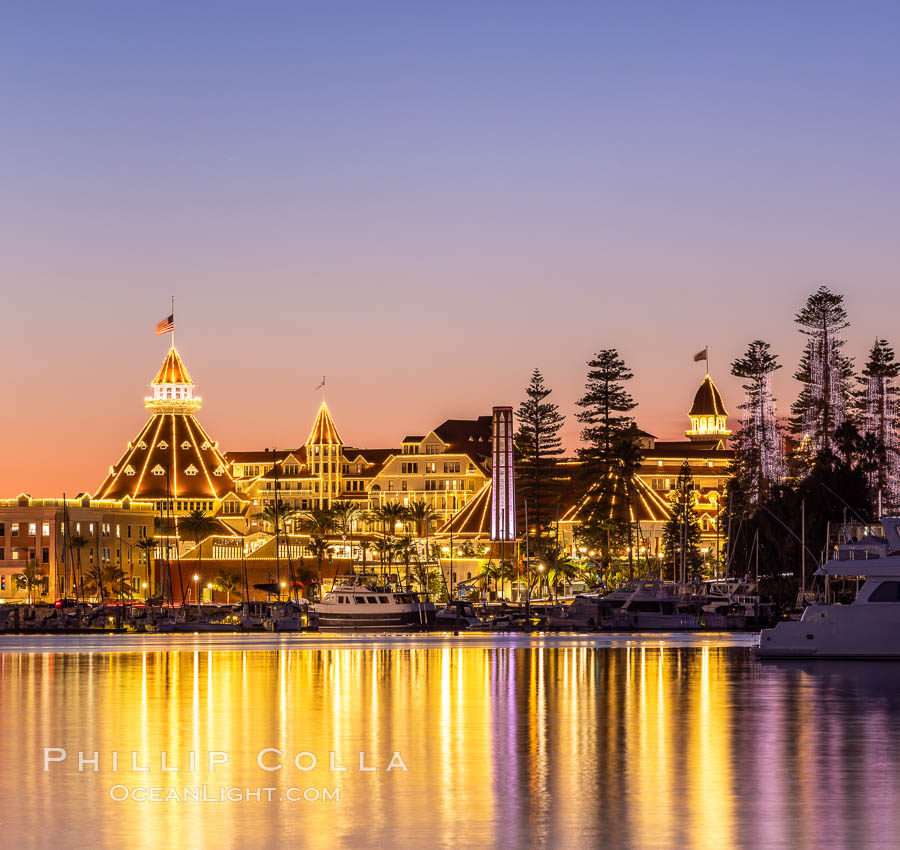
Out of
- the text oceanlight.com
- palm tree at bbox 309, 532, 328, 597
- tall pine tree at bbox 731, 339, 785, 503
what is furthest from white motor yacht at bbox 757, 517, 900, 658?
palm tree at bbox 309, 532, 328, 597

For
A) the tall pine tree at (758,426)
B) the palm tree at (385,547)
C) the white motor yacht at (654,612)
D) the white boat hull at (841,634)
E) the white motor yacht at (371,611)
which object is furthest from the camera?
the palm tree at (385,547)

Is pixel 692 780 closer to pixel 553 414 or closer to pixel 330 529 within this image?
pixel 553 414

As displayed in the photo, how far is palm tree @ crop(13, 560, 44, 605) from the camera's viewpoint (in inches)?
7259

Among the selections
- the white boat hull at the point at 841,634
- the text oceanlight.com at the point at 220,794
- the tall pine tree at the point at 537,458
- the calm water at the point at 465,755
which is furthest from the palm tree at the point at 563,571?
the text oceanlight.com at the point at 220,794

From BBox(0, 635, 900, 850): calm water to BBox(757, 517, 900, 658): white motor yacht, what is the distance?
96cm

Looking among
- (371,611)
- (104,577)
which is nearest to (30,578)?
(104,577)

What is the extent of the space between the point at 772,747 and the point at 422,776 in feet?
22.3

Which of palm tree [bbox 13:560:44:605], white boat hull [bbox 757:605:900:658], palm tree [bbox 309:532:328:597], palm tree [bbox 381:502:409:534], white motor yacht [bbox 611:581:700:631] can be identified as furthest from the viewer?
palm tree [bbox 381:502:409:534]

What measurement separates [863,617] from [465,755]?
27228 mm

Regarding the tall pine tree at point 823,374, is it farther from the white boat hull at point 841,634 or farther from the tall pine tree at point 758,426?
the white boat hull at point 841,634

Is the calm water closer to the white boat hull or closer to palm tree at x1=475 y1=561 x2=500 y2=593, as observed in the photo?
the white boat hull

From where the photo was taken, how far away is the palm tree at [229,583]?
168000 mm

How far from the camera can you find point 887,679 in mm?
45094

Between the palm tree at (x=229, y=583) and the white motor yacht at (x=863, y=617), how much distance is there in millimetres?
117810
